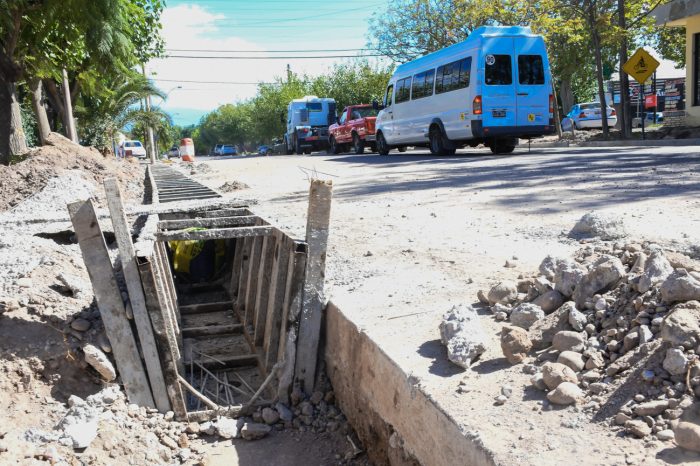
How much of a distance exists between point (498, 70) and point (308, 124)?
17.7 metres

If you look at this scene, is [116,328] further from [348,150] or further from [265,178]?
[348,150]

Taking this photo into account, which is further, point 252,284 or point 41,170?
point 41,170

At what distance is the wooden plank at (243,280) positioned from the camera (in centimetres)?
630

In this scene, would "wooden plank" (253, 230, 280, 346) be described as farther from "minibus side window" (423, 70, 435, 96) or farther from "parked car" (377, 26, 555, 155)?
"minibus side window" (423, 70, 435, 96)

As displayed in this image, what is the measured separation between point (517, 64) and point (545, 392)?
1439 centimetres

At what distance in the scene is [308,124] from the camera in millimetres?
32375

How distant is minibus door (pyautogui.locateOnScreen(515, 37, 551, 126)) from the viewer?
15859 millimetres

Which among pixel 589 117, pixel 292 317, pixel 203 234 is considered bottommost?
pixel 292 317

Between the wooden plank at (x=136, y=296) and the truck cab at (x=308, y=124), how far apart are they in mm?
27346

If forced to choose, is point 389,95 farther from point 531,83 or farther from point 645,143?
point 645,143

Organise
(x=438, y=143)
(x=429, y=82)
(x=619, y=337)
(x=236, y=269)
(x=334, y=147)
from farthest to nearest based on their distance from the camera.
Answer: (x=334, y=147)
(x=438, y=143)
(x=429, y=82)
(x=236, y=269)
(x=619, y=337)

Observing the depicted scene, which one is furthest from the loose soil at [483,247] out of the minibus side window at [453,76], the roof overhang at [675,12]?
the roof overhang at [675,12]

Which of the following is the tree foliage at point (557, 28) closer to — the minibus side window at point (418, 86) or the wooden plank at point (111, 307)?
the minibus side window at point (418, 86)

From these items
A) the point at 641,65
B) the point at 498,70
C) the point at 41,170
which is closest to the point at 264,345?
the point at 41,170
